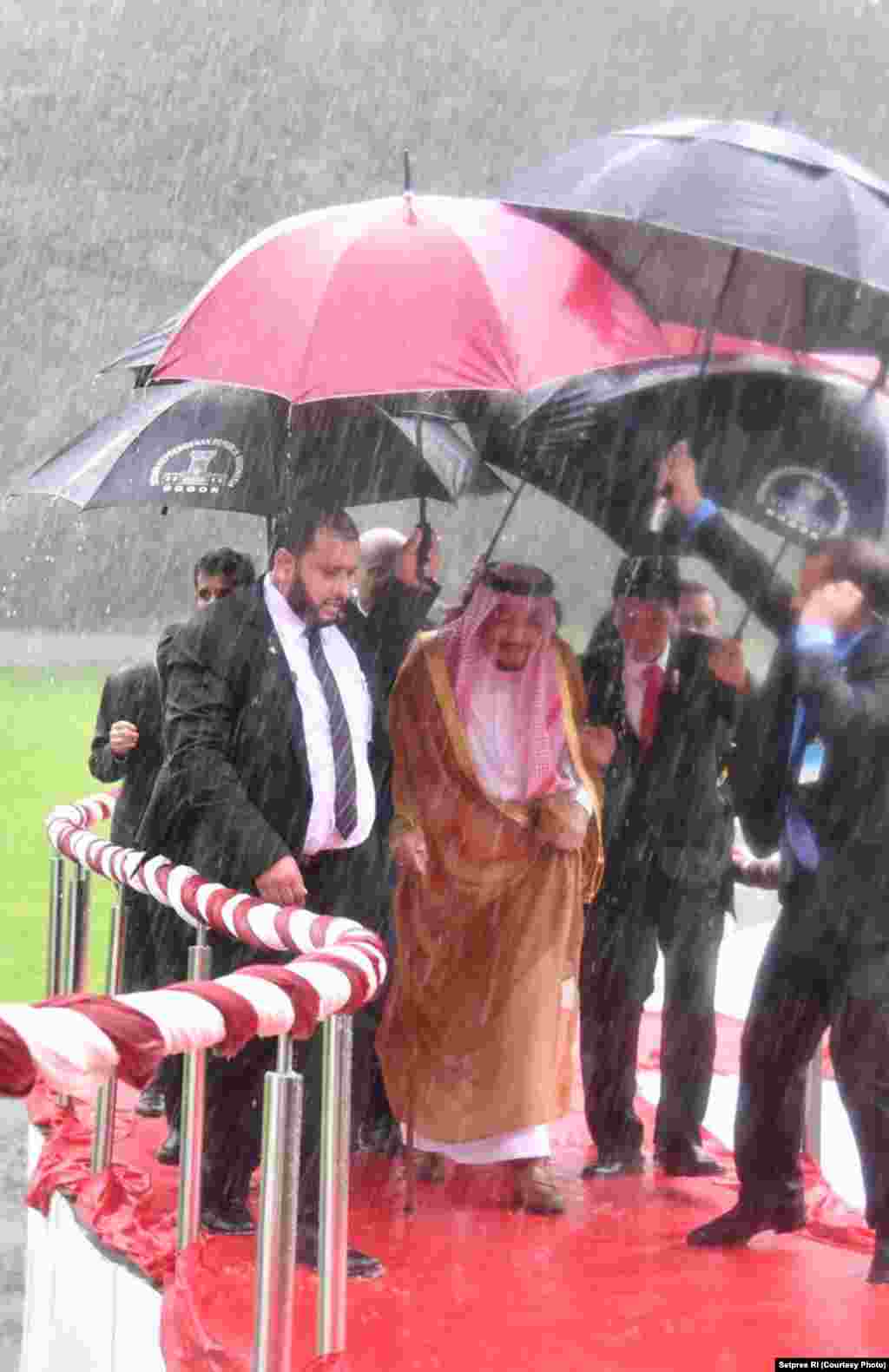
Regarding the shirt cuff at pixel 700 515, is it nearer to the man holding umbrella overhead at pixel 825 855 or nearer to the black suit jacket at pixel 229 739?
the man holding umbrella overhead at pixel 825 855

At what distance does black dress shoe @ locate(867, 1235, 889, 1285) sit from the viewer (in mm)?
4449

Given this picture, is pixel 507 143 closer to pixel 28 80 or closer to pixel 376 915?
pixel 28 80

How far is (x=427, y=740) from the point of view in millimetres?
5133

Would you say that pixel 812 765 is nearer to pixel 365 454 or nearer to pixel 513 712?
pixel 513 712

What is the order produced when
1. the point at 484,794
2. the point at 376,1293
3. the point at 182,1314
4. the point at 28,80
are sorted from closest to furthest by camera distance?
the point at 182,1314
the point at 376,1293
the point at 484,794
the point at 28,80

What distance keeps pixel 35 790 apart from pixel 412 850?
20047 millimetres

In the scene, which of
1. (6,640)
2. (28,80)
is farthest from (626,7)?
(6,640)

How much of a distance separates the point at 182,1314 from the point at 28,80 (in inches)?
1767

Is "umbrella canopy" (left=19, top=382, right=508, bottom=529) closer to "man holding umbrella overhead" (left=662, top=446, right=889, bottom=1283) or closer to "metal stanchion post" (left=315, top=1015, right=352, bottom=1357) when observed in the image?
"man holding umbrella overhead" (left=662, top=446, right=889, bottom=1283)

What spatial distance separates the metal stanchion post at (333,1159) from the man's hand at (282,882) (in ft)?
3.11

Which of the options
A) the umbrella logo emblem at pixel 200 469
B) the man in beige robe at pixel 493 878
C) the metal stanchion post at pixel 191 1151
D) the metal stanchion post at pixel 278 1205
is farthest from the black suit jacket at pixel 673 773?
the metal stanchion post at pixel 278 1205

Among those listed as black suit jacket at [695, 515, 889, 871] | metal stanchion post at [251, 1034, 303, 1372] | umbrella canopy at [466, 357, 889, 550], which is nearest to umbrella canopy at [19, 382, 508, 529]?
umbrella canopy at [466, 357, 889, 550]

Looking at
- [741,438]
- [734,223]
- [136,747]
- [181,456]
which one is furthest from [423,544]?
[734,223]

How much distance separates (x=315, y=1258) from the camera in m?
4.39
